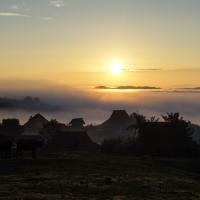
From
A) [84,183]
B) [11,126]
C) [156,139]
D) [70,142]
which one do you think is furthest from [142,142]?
[84,183]

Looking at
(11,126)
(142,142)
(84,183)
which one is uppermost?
(11,126)

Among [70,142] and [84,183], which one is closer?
[84,183]

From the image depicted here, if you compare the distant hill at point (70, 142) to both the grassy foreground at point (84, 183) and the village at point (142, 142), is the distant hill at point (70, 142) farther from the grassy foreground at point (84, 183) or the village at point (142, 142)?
the grassy foreground at point (84, 183)

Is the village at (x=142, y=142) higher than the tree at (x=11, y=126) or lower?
lower

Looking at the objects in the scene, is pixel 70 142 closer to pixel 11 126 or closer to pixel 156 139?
pixel 156 139

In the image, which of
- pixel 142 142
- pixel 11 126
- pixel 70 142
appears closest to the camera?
pixel 142 142

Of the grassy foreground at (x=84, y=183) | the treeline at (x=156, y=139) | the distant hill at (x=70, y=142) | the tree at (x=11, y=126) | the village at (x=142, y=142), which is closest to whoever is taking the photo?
the grassy foreground at (x=84, y=183)

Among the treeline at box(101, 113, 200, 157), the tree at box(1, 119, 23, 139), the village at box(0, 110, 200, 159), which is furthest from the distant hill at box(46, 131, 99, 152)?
the tree at box(1, 119, 23, 139)

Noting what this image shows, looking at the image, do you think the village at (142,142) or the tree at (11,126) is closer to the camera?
the village at (142,142)

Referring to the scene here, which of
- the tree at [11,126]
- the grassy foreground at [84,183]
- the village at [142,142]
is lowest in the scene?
the grassy foreground at [84,183]

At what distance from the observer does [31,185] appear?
31.1 metres

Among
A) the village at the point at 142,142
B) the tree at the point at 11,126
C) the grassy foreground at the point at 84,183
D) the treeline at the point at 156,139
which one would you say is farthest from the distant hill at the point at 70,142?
the grassy foreground at the point at 84,183

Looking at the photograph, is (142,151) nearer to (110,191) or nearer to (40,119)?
(110,191)

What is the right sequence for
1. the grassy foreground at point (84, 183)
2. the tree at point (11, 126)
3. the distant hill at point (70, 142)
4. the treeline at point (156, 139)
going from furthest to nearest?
the tree at point (11, 126) → the distant hill at point (70, 142) → the treeline at point (156, 139) → the grassy foreground at point (84, 183)
